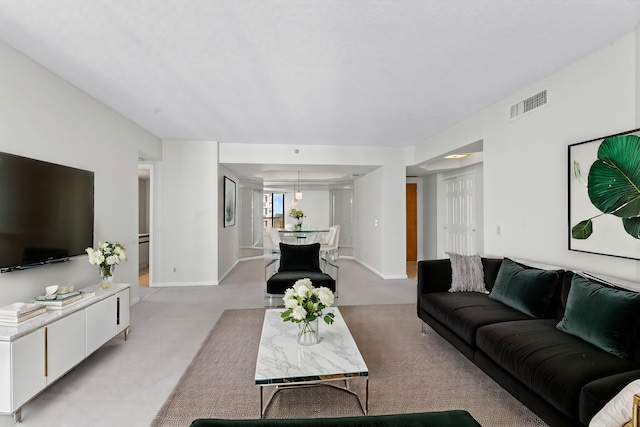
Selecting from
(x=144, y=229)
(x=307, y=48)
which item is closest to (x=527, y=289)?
(x=307, y=48)

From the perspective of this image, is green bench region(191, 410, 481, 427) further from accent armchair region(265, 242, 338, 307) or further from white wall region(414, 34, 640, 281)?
accent armchair region(265, 242, 338, 307)

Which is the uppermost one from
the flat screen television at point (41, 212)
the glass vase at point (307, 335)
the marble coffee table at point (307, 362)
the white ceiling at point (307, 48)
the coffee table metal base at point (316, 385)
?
the white ceiling at point (307, 48)

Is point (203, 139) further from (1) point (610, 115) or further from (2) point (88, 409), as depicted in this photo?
(1) point (610, 115)

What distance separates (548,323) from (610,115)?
5.50ft

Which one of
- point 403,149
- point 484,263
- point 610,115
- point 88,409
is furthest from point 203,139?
point 610,115

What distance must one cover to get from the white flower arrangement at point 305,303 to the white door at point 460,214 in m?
4.48

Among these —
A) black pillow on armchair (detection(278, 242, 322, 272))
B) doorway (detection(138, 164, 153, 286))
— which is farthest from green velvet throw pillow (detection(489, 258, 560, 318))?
doorway (detection(138, 164, 153, 286))

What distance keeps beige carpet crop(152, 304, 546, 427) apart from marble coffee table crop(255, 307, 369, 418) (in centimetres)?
13

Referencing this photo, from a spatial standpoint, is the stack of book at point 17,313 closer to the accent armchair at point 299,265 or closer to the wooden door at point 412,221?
the accent armchair at point 299,265

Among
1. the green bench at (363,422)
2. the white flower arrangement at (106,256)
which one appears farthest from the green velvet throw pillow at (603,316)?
the white flower arrangement at (106,256)

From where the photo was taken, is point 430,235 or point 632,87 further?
point 430,235

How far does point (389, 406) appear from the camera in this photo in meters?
2.13

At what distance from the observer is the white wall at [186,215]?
5.52 metres

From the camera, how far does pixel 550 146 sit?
3006mm
